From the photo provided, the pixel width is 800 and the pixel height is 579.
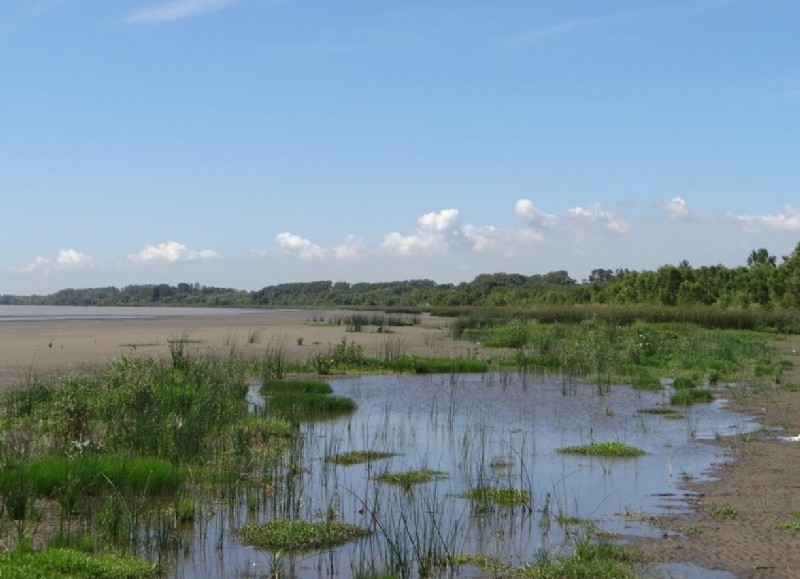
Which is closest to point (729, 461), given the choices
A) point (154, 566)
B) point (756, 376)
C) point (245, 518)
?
point (245, 518)

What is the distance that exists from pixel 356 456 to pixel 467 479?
7.02ft

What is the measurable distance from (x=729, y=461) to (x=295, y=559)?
299 inches

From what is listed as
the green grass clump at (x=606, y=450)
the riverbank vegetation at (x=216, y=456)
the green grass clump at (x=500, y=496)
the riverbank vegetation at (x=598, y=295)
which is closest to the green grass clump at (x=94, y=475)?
the riverbank vegetation at (x=216, y=456)

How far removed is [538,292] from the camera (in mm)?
100750

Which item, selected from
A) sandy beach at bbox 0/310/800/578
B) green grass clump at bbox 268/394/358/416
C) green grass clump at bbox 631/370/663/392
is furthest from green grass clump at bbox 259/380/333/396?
green grass clump at bbox 631/370/663/392

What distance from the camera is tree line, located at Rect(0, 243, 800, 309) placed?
6194 centimetres

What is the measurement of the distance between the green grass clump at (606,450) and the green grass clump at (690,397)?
20.7 ft

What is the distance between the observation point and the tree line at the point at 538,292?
61.9 metres

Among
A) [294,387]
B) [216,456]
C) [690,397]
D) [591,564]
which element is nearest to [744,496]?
[591,564]

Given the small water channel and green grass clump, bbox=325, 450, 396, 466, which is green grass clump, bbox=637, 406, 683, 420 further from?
green grass clump, bbox=325, 450, 396, 466

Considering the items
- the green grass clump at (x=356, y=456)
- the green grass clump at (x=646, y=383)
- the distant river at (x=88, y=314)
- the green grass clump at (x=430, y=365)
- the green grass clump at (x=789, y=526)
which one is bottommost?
the green grass clump at (x=789, y=526)

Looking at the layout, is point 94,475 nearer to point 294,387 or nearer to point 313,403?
point 313,403

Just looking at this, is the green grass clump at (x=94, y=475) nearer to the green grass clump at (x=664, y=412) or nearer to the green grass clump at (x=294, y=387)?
the green grass clump at (x=294, y=387)

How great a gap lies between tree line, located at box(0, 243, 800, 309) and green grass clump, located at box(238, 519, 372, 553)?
53332 mm
